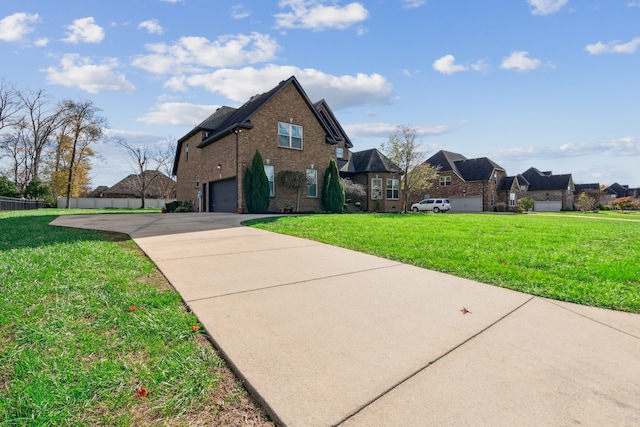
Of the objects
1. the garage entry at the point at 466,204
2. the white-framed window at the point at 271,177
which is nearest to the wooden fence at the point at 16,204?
the white-framed window at the point at 271,177

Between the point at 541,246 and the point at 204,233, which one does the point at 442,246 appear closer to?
the point at 541,246

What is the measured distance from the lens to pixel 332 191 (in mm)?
19688

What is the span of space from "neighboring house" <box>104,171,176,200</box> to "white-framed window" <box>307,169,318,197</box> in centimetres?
2976

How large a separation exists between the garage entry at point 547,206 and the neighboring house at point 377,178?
33656 millimetres

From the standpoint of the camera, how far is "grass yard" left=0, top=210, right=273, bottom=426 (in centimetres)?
163

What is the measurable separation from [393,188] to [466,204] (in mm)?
17857

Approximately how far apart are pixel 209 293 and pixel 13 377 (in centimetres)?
169

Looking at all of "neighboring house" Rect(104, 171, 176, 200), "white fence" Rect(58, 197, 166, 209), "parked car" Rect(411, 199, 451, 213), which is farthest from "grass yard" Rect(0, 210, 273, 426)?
"neighboring house" Rect(104, 171, 176, 200)

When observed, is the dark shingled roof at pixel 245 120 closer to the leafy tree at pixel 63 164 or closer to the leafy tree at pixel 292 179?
the leafy tree at pixel 292 179

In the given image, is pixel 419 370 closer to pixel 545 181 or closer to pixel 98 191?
pixel 545 181

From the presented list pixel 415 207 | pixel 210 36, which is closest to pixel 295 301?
pixel 210 36

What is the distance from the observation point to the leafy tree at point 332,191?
19.7m

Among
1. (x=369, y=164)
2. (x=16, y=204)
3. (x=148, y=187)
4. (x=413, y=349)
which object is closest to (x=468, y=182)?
(x=369, y=164)

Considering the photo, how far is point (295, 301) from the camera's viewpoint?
3.26 meters
